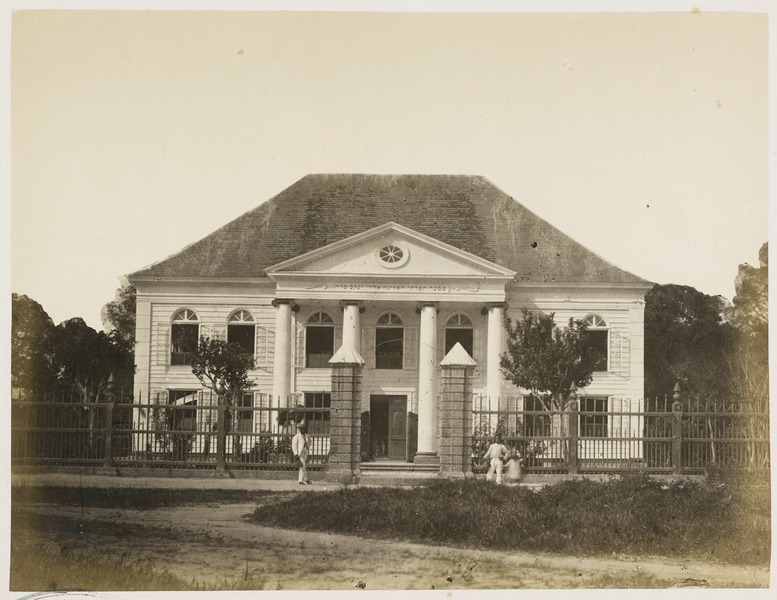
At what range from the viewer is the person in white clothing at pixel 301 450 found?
15.5 m

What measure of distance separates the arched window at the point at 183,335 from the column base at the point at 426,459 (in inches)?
209

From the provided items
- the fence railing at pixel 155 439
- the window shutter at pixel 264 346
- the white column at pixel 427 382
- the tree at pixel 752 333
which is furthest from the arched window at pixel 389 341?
the tree at pixel 752 333

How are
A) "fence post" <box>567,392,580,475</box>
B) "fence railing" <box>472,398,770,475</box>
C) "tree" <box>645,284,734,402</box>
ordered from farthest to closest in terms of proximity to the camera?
"tree" <box>645,284,734,402</box>, "fence post" <box>567,392,580,475</box>, "fence railing" <box>472,398,770,475</box>

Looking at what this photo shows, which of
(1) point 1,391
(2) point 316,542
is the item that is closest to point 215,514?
(2) point 316,542

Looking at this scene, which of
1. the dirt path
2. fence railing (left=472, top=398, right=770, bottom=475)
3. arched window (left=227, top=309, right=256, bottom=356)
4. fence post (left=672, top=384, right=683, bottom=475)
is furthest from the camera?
arched window (left=227, top=309, right=256, bottom=356)

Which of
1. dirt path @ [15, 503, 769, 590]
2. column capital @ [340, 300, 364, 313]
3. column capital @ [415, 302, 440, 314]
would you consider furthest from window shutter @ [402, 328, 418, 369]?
dirt path @ [15, 503, 769, 590]

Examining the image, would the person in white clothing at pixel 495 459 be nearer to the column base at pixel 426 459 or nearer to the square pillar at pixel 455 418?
the square pillar at pixel 455 418

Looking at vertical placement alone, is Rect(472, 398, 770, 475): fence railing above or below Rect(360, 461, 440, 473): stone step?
above

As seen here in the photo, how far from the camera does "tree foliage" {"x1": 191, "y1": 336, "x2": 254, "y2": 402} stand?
18.5 metres

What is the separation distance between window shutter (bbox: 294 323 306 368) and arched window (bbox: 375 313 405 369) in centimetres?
171

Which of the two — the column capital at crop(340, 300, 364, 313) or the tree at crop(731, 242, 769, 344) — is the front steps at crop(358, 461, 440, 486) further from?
the tree at crop(731, 242, 769, 344)

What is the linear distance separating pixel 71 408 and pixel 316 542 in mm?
6016

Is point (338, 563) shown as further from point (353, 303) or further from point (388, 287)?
point (388, 287)

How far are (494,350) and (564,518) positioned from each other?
829 cm
